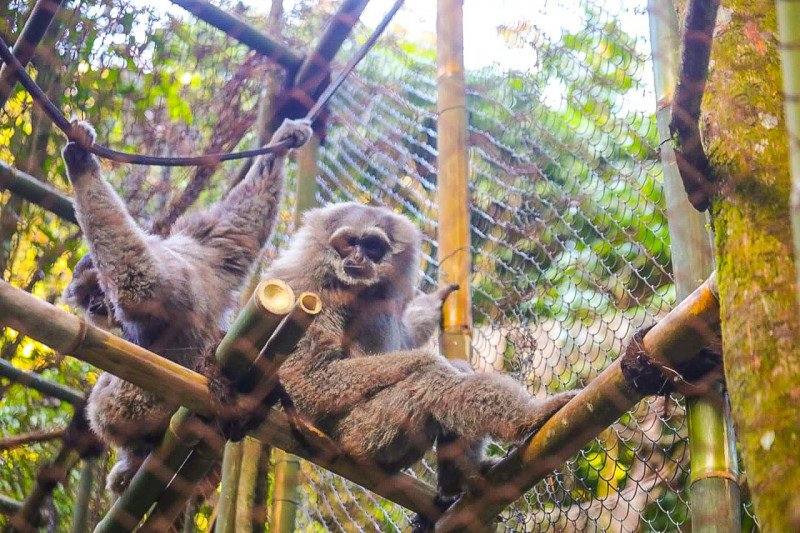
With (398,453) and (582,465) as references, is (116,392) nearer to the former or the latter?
(398,453)

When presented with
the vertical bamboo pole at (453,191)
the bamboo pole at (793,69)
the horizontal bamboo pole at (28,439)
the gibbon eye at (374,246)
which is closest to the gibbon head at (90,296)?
the gibbon eye at (374,246)

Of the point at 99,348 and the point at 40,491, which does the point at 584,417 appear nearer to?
the point at 99,348

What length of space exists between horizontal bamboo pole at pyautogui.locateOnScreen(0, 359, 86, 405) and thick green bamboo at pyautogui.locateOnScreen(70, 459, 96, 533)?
1.28 feet

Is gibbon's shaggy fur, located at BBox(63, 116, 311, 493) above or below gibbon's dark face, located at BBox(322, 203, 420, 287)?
below

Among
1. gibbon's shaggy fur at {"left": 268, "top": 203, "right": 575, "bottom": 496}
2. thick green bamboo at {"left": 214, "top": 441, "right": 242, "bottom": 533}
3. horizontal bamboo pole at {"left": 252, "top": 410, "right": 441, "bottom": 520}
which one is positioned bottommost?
thick green bamboo at {"left": 214, "top": 441, "right": 242, "bottom": 533}

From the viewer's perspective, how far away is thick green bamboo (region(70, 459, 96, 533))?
490 cm

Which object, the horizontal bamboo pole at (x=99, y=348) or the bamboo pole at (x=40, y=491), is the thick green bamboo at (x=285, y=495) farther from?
the horizontal bamboo pole at (x=99, y=348)

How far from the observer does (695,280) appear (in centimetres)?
293

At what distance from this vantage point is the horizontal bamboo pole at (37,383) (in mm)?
4855

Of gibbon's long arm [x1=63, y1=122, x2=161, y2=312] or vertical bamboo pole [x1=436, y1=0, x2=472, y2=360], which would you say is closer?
gibbon's long arm [x1=63, y1=122, x2=161, y2=312]

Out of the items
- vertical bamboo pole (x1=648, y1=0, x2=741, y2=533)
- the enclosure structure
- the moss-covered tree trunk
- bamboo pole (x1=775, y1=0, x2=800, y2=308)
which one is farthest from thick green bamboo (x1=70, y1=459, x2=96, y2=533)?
bamboo pole (x1=775, y1=0, x2=800, y2=308)

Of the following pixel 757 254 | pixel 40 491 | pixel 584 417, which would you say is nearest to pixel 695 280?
pixel 584 417

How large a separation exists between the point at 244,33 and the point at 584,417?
126 inches

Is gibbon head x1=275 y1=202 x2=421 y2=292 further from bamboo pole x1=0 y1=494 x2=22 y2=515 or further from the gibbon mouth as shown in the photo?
bamboo pole x1=0 y1=494 x2=22 y2=515
